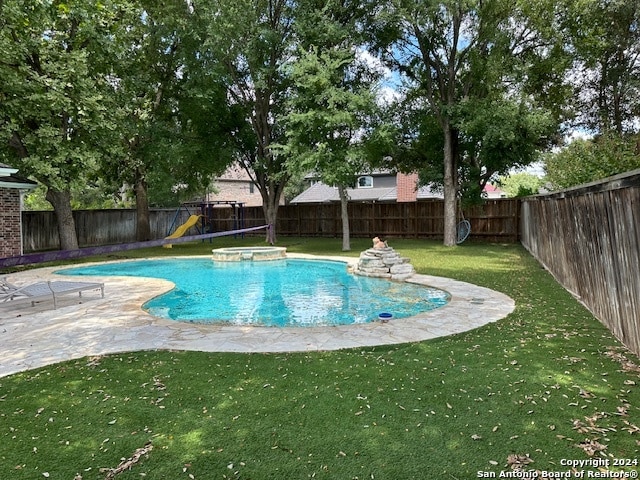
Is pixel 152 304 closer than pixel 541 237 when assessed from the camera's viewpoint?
Yes

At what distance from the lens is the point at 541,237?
34.6 ft

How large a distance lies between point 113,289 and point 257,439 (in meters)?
7.24

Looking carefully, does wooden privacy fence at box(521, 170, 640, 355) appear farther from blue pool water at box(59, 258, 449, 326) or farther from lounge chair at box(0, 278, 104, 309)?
lounge chair at box(0, 278, 104, 309)

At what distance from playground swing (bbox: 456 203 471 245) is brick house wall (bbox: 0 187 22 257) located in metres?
15.2

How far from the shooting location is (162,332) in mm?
5496

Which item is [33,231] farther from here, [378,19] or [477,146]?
[477,146]

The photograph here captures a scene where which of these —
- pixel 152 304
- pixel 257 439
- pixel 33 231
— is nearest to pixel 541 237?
pixel 152 304

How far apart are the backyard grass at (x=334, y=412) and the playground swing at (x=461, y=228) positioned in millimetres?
12933

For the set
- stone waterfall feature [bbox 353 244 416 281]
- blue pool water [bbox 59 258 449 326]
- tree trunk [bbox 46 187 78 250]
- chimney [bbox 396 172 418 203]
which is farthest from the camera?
chimney [bbox 396 172 418 203]

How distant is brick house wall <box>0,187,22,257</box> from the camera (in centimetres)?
1262

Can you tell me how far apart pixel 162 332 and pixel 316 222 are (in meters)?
18.2

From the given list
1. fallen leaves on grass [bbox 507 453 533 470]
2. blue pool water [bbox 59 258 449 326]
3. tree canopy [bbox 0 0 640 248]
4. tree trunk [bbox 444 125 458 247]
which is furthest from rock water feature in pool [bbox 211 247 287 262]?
fallen leaves on grass [bbox 507 453 533 470]

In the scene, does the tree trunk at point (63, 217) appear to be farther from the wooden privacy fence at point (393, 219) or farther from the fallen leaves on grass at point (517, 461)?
the fallen leaves on grass at point (517, 461)

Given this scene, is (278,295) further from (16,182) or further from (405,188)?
(405,188)
